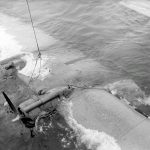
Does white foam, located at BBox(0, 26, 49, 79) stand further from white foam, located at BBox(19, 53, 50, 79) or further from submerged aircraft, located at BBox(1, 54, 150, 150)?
submerged aircraft, located at BBox(1, 54, 150, 150)

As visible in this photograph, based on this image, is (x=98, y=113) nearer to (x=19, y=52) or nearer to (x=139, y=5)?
(x=19, y=52)

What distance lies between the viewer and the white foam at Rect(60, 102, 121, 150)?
742 cm

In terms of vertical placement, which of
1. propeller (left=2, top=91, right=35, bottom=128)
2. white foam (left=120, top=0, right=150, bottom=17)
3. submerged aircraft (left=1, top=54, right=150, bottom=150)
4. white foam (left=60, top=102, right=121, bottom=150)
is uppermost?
propeller (left=2, top=91, right=35, bottom=128)

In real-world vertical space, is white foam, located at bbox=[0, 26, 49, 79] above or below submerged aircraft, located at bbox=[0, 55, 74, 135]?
below

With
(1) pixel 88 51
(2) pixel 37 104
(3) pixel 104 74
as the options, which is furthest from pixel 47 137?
(1) pixel 88 51

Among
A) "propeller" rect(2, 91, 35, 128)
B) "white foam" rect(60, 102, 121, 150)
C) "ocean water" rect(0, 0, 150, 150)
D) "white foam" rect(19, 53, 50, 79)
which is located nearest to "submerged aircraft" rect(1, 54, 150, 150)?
"propeller" rect(2, 91, 35, 128)

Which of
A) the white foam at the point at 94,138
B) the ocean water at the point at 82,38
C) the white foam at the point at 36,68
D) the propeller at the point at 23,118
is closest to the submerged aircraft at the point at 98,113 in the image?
the propeller at the point at 23,118

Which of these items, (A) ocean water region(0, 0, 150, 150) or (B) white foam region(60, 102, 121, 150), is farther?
(A) ocean water region(0, 0, 150, 150)

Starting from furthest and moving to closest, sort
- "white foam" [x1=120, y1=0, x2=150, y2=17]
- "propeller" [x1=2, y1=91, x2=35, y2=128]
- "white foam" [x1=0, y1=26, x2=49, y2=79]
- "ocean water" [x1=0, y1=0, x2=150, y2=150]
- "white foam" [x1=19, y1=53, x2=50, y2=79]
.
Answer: "white foam" [x1=120, y1=0, x2=150, y2=17]
"white foam" [x1=0, y1=26, x2=49, y2=79]
"white foam" [x1=19, y1=53, x2=50, y2=79]
"ocean water" [x1=0, y1=0, x2=150, y2=150]
"propeller" [x1=2, y1=91, x2=35, y2=128]

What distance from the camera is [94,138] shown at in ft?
25.6

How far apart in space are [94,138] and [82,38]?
374 inches

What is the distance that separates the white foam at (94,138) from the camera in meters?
7.42

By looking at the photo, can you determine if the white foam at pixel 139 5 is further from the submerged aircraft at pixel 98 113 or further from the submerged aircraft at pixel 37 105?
the submerged aircraft at pixel 37 105

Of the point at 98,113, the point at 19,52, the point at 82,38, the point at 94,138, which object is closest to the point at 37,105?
the point at 98,113
